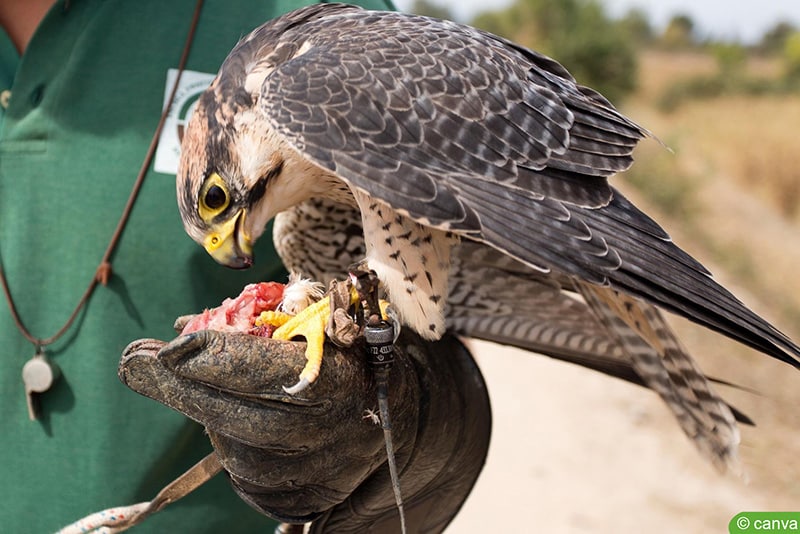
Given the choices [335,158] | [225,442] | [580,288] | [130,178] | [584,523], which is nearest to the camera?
[225,442]

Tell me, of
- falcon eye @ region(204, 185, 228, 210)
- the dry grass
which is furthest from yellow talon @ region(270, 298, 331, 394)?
the dry grass

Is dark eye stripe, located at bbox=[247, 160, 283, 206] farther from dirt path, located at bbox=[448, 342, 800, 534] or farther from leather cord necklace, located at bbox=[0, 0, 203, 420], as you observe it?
dirt path, located at bbox=[448, 342, 800, 534]

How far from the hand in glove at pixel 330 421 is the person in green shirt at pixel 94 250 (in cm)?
51

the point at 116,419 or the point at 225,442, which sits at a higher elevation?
the point at 225,442

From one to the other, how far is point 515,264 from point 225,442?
3.55 feet

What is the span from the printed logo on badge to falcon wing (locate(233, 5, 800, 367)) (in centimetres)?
20

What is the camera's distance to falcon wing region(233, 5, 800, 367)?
5.84ft

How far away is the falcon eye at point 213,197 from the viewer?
2.02 m

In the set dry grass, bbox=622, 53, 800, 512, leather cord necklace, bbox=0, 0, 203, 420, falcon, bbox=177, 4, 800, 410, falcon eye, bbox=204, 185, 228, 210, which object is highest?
falcon, bbox=177, 4, 800, 410

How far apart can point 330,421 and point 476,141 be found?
2.56 ft

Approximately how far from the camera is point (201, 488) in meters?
2.27

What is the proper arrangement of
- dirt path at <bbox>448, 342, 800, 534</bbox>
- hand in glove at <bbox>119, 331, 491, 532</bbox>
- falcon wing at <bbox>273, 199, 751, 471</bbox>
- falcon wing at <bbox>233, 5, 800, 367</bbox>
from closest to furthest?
hand in glove at <bbox>119, 331, 491, 532</bbox> → falcon wing at <bbox>233, 5, 800, 367</bbox> → falcon wing at <bbox>273, 199, 751, 471</bbox> → dirt path at <bbox>448, 342, 800, 534</bbox>

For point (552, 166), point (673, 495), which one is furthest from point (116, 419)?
point (673, 495)

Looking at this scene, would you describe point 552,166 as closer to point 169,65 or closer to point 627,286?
point 627,286
